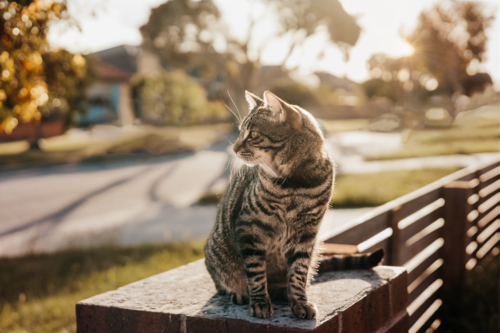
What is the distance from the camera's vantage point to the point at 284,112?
1.74 metres

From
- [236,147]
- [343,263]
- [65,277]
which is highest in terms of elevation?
[236,147]

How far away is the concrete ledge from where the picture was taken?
4.86ft

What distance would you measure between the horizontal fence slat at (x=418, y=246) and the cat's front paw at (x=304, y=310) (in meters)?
1.78

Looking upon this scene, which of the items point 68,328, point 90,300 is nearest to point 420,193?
point 90,300

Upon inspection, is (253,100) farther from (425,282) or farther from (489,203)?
(489,203)

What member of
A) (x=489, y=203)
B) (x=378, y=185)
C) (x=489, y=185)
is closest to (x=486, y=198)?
(x=489, y=203)

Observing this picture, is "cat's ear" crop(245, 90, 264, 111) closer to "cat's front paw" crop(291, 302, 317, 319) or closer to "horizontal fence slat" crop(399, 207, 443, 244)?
"cat's front paw" crop(291, 302, 317, 319)

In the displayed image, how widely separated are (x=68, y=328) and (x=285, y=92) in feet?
118

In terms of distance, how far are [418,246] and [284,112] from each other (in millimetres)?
2362

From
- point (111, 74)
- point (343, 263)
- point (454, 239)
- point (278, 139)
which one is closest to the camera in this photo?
point (278, 139)

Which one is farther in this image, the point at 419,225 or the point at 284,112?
the point at 419,225

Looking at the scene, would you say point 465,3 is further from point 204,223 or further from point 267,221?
point 267,221

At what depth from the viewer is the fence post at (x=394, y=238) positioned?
294cm

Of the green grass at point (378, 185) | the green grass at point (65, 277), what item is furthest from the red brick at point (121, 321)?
the green grass at point (378, 185)
